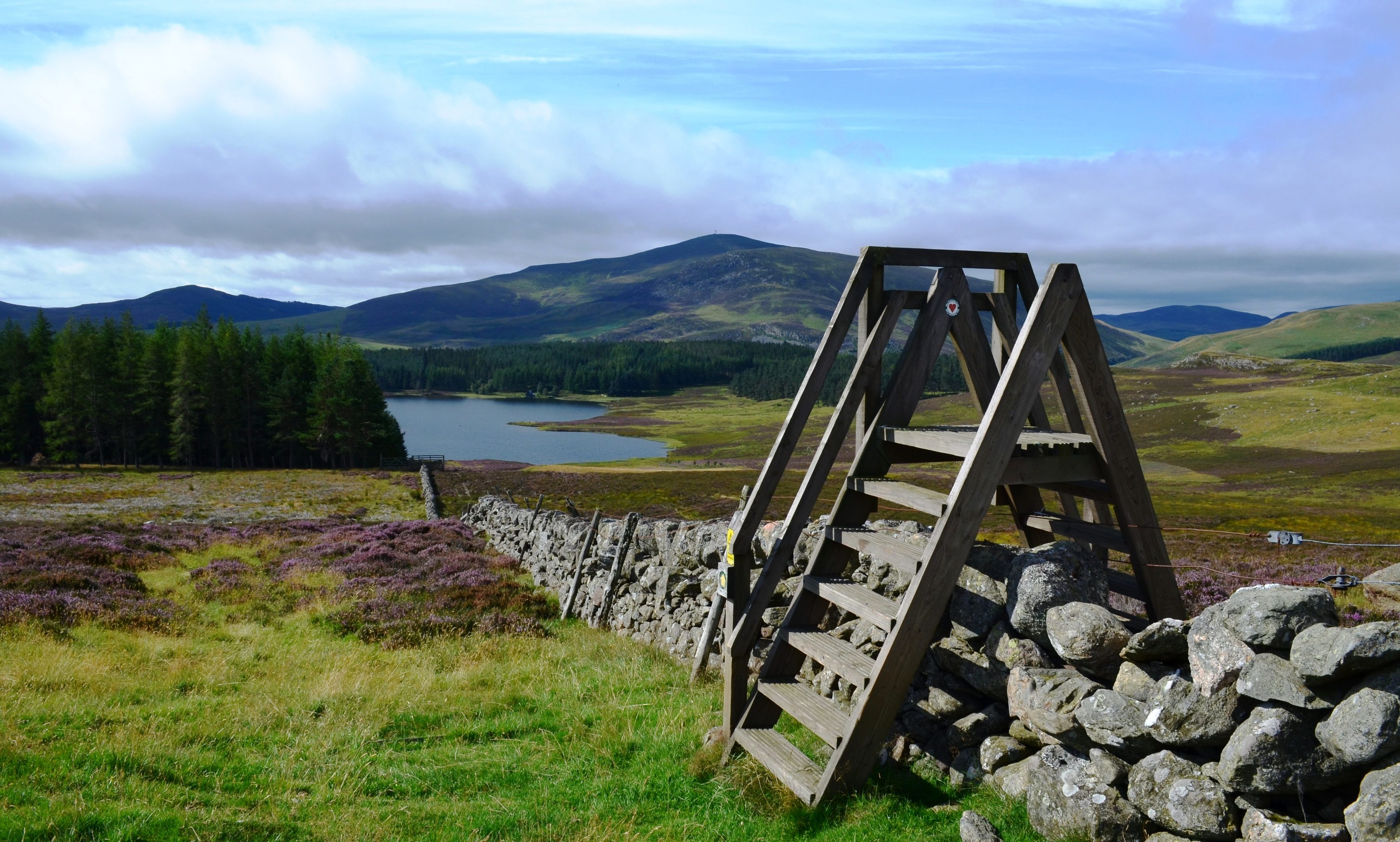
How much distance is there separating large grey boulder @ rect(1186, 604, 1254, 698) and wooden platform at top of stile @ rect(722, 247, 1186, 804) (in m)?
1.34

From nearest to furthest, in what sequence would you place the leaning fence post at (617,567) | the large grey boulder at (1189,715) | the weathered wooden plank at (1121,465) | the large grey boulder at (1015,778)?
the large grey boulder at (1189,715), the large grey boulder at (1015,778), the weathered wooden plank at (1121,465), the leaning fence post at (617,567)

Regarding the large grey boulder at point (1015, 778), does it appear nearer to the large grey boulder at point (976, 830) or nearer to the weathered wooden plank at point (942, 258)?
the large grey boulder at point (976, 830)

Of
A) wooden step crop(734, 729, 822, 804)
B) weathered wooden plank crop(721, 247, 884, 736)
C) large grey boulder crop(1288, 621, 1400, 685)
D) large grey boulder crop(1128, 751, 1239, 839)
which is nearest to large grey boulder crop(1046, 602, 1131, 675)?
large grey boulder crop(1128, 751, 1239, 839)

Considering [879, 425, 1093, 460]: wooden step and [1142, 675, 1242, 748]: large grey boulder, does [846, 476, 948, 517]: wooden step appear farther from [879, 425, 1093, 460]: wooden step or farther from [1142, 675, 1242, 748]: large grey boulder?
[1142, 675, 1242, 748]: large grey boulder

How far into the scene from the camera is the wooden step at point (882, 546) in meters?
5.72

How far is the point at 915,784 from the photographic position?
5.71 metres

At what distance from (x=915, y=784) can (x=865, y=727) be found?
76 cm

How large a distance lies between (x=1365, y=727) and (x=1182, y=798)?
3.17 feet

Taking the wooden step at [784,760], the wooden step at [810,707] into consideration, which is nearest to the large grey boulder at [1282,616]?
the wooden step at [810,707]

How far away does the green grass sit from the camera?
532 cm

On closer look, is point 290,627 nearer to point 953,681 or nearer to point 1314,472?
point 953,681

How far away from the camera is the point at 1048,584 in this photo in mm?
5652

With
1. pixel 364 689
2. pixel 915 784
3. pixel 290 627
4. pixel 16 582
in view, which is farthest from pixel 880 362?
pixel 16 582

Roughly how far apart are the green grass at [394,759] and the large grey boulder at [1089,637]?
1.01m
